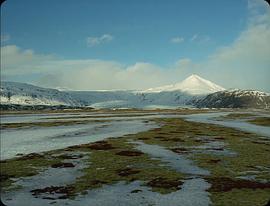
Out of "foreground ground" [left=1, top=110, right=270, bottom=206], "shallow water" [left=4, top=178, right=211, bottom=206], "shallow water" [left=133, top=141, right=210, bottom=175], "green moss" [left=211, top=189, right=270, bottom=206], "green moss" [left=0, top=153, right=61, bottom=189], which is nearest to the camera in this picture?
"green moss" [left=211, top=189, right=270, bottom=206]

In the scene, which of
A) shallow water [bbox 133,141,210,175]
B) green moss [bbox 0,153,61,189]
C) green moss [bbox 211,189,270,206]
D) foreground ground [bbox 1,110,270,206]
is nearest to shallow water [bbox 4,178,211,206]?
foreground ground [bbox 1,110,270,206]

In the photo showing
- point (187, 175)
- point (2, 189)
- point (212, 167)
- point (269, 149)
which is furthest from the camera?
point (269, 149)

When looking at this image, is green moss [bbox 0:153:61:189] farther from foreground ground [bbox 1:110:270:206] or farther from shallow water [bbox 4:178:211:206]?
shallow water [bbox 4:178:211:206]

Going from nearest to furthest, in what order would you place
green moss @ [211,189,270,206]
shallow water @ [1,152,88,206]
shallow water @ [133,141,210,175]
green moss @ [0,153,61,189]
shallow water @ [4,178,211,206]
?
1. green moss @ [211,189,270,206]
2. shallow water @ [4,178,211,206]
3. shallow water @ [1,152,88,206]
4. green moss @ [0,153,61,189]
5. shallow water @ [133,141,210,175]

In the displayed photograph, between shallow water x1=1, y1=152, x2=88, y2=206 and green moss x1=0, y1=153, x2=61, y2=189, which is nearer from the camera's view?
shallow water x1=1, y1=152, x2=88, y2=206

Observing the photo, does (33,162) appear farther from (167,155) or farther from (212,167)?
(212,167)

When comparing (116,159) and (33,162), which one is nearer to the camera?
(33,162)

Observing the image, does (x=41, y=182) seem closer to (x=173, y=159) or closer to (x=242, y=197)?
(x=242, y=197)

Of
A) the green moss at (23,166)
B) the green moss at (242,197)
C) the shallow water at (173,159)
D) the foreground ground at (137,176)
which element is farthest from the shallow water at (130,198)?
the shallow water at (173,159)

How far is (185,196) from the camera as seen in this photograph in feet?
67.0

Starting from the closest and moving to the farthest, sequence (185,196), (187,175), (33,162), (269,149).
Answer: (185,196), (187,175), (33,162), (269,149)

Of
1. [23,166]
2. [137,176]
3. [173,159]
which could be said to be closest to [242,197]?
[137,176]

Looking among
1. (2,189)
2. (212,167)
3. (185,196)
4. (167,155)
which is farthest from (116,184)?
(167,155)

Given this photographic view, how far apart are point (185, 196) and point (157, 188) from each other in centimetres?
234
